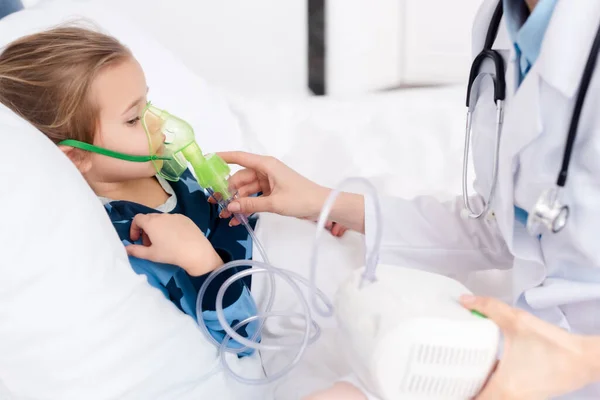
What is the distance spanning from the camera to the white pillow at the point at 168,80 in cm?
147

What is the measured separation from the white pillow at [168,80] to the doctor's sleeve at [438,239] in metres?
0.57

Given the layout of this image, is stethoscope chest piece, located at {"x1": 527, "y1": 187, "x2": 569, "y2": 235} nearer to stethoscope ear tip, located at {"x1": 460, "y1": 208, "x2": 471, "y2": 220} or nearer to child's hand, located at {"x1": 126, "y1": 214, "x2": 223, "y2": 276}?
stethoscope ear tip, located at {"x1": 460, "y1": 208, "x2": 471, "y2": 220}

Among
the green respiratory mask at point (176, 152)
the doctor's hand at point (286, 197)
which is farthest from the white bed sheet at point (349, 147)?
the green respiratory mask at point (176, 152)

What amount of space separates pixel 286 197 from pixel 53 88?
1.53ft

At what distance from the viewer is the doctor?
2.37 ft

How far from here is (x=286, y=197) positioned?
112 cm

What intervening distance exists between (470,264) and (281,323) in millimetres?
387

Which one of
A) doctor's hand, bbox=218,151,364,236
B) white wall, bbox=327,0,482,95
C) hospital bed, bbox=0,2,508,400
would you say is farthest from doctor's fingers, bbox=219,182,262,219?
white wall, bbox=327,0,482,95

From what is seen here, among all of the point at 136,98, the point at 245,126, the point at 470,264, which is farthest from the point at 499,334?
the point at 245,126

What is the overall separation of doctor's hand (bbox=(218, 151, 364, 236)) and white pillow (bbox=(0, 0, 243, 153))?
365 mm

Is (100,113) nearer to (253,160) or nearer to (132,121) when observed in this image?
(132,121)

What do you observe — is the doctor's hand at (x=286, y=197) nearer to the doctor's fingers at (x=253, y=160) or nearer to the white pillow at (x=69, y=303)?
the doctor's fingers at (x=253, y=160)

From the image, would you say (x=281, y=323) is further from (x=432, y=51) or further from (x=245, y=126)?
(x=432, y=51)

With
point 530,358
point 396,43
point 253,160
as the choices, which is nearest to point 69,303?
point 253,160
